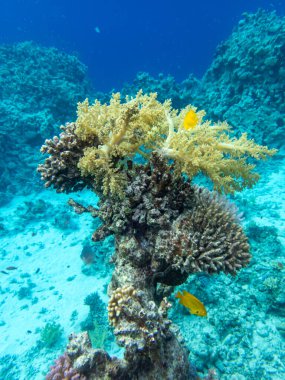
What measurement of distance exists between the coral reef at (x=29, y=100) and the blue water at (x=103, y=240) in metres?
0.07

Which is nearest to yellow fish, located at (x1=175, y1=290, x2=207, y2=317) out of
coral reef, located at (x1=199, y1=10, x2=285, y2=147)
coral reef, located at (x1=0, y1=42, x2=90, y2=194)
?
coral reef, located at (x1=199, y1=10, x2=285, y2=147)

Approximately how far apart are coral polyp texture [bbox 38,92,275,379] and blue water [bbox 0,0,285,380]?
0.41ft

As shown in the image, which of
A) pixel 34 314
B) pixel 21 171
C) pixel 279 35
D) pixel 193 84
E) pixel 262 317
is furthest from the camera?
pixel 193 84

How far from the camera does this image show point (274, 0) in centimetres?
7256

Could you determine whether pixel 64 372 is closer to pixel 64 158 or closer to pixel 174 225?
pixel 174 225

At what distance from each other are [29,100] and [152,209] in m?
16.8

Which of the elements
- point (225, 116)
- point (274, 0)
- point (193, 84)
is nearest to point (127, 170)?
point (225, 116)

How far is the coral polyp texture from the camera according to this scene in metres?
3.20

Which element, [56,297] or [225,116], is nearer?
[56,297]

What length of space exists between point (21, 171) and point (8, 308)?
849 cm

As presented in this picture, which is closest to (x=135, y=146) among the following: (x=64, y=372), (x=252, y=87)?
(x=64, y=372)

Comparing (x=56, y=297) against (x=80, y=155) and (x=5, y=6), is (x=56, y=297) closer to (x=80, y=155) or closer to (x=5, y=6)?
(x=80, y=155)

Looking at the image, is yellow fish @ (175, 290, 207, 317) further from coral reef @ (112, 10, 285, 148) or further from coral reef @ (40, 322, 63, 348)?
coral reef @ (112, 10, 285, 148)

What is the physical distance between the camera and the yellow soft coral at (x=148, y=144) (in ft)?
11.1
